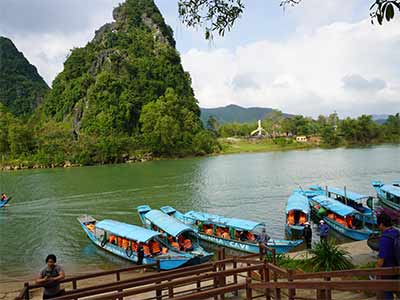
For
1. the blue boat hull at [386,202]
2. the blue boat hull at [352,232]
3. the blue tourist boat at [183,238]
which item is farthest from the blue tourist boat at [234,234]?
the blue boat hull at [386,202]

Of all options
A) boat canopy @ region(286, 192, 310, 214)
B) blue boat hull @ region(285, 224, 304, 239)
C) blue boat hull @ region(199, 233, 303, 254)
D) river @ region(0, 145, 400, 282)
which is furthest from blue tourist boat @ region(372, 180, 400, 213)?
blue boat hull @ region(199, 233, 303, 254)

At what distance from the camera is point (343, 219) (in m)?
21.2

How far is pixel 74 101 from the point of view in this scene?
106 m

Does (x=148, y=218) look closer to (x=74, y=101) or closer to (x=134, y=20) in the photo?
(x=74, y=101)

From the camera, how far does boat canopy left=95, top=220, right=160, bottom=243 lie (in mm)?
16797

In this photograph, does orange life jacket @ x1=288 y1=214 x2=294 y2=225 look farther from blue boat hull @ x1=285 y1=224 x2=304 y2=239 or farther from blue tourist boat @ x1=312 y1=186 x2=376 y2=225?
blue tourist boat @ x1=312 y1=186 x2=376 y2=225

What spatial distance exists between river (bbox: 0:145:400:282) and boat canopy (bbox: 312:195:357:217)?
3.14 meters

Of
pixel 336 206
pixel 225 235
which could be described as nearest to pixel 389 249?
pixel 225 235

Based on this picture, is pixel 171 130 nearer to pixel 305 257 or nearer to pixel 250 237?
pixel 250 237

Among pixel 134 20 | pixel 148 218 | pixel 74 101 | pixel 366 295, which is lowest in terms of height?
pixel 148 218

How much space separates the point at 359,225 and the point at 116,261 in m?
14.0

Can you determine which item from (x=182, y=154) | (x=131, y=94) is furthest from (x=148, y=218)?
(x=131, y=94)

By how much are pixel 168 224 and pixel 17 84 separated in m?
142

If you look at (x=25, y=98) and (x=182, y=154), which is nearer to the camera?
(x=182, y=154)
